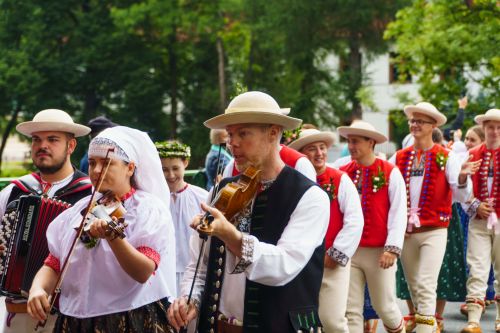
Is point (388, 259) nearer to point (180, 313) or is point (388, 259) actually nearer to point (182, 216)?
point (182, 216)

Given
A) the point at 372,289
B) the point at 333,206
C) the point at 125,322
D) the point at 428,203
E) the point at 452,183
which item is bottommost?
the point at 125,322

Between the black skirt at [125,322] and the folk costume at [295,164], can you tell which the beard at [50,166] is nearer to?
the folk costume at [295,164]

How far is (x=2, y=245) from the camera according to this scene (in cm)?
603

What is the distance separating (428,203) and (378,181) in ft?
3.07

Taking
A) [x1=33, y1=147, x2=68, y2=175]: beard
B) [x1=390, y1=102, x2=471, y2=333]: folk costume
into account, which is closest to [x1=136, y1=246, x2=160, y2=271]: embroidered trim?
[x1=33, y1=147, x2=68, y2=175]: beard

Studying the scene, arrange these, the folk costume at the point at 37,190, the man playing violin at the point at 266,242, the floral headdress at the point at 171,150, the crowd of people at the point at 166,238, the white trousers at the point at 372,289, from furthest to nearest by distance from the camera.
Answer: the white trousers at the point at 372,289
the floral headdress at the point at 171,150
the folk costume at the point at 37,190
the man playing violin at the point at 266,242
the crowd of people at the point at 166,238

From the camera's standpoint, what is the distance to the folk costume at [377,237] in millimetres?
8656

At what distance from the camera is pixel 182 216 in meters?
8.17

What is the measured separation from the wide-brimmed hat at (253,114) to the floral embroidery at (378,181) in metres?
4.09

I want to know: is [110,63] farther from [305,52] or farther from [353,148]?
[353,148]

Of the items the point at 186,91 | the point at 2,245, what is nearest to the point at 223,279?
the point at 2,245

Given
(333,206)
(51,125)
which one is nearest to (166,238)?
(51,125)

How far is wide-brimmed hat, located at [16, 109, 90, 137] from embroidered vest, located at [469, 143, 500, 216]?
5373mm

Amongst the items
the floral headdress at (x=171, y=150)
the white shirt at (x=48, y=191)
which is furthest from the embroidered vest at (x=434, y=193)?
the white shirt at (x=48, y=191)
